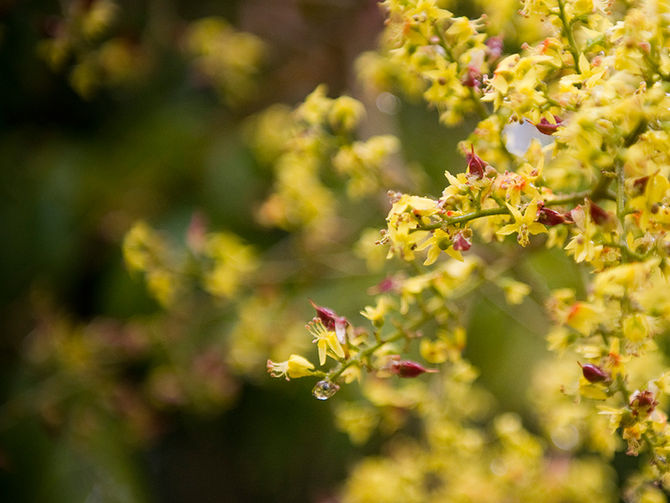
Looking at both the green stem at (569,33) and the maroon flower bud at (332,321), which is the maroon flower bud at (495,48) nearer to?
the green stem at (569,33)

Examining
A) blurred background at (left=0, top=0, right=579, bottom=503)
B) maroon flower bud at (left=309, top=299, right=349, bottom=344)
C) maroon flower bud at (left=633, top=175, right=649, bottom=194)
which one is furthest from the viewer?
blurred background at (left=0, top=0, right=579, bottom=503)

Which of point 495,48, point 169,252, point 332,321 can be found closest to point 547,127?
point 495,48

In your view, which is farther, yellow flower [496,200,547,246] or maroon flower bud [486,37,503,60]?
maroon flower bud [486,37,503,60]

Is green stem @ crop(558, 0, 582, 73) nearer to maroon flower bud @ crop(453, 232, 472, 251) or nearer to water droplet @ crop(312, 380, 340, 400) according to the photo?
maroon flower bud @ crop(453, 232, 472, 251)

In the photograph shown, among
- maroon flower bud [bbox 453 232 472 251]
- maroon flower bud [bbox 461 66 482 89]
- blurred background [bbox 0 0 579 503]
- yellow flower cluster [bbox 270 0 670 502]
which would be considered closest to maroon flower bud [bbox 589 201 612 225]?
yellow flower cluster [bbox 270 0 670 502]

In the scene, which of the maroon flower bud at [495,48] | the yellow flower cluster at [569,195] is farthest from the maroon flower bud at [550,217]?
the maroon flower bud at [495,48]

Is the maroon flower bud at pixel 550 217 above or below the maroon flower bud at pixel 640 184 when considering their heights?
below

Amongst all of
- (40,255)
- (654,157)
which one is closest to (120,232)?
(40,255)

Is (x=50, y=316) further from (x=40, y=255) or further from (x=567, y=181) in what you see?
(x=567, y=181)

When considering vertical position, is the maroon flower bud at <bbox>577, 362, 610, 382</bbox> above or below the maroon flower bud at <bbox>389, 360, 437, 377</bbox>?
above
